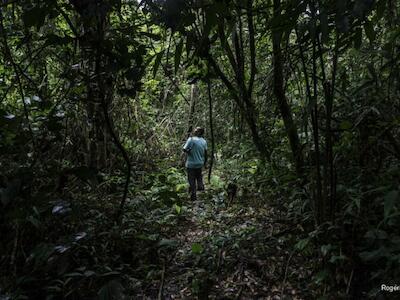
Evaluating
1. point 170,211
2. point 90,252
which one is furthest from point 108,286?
point 170,211

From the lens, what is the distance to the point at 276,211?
466 cm

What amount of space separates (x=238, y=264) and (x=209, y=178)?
2.77 feet

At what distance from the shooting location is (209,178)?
151 inches

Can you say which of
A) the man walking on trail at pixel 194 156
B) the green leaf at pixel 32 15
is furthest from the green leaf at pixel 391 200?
the man walking on trail at pixel 194 156

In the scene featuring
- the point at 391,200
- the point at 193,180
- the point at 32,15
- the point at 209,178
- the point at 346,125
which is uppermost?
the point at 193,180

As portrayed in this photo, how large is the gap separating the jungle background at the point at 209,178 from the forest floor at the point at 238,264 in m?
0.02

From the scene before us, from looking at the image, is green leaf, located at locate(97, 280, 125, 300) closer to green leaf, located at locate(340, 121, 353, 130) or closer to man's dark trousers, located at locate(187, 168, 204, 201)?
green leaf, located at locate(340, 121, 353, 130)

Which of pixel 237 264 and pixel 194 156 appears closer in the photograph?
pixel 237 264

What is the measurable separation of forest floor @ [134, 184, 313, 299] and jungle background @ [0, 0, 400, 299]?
16 millimetres

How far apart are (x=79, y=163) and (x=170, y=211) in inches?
55.7

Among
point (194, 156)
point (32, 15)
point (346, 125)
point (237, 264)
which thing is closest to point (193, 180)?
point (194, 156)

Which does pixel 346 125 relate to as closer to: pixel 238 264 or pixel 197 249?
pixel 238 264

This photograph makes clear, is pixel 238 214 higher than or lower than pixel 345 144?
lower

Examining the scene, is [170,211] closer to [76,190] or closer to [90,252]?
[76,190]
